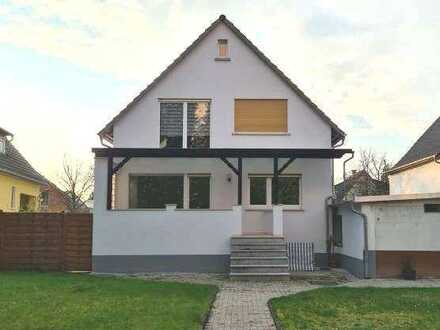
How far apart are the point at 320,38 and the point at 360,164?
40.2 metres

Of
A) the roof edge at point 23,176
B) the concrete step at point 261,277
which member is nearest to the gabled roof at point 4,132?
the roof edge at point 23,176

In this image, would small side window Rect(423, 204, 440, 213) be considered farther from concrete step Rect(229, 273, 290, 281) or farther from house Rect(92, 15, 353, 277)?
concrete step Rect(229, 273, 290, 281)

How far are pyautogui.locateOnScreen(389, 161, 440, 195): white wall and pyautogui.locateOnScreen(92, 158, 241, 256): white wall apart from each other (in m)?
11.2

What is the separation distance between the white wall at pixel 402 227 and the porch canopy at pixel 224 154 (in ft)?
8.89

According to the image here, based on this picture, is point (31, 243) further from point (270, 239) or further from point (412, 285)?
point (412, 285)

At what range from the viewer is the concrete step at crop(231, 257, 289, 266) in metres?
15.4

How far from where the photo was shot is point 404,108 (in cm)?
2680

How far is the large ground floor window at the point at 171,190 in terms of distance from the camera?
61.3ft

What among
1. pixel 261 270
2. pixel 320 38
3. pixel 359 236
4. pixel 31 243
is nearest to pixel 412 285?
pixel 359 236

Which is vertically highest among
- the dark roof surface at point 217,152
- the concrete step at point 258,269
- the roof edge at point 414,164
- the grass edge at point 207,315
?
the roof edge at point 414,164

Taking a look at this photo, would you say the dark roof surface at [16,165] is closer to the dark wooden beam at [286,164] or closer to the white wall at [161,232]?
the white wall at [161,232]

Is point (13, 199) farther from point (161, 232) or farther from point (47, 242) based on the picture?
point (161, 232)

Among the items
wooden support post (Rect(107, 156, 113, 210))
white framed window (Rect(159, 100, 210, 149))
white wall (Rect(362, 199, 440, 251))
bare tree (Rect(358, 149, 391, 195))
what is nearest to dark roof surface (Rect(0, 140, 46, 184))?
white framed window (Rect(159, 100, 210, 149))

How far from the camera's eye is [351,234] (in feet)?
54.6
